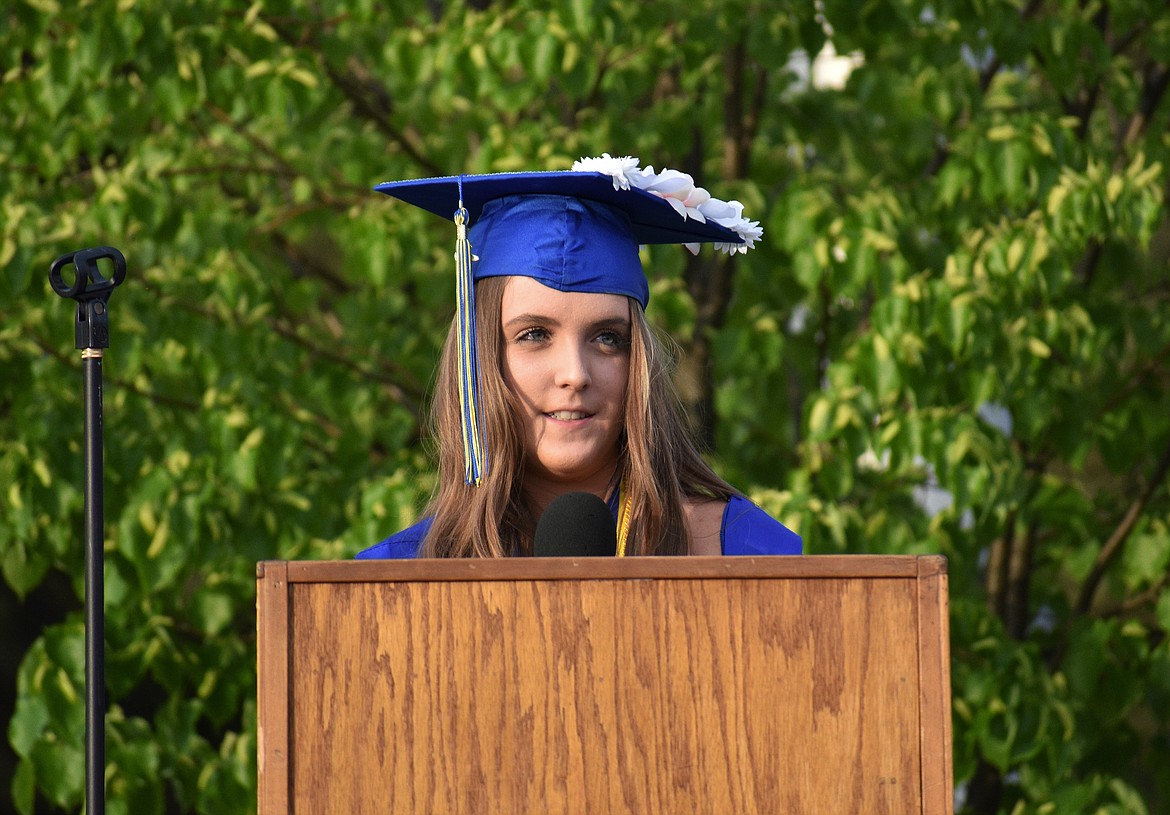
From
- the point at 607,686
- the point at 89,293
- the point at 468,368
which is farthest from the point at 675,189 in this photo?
the point at 607,686

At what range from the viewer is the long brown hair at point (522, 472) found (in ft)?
7.07

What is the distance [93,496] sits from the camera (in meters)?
2.11

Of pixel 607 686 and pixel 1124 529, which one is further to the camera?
pixel 1124 529

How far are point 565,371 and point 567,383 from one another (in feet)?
0.05

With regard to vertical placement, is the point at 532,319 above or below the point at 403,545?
above

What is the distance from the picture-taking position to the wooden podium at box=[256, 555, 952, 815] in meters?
1.45

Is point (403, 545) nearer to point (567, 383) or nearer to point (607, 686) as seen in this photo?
point (567, 383)

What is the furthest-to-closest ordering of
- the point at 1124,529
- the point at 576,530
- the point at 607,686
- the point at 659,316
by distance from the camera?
the point at 1124,529 < the point at 659,316 < the point at 576,530 < the point at 607,686

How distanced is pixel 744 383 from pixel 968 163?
98 centimetres

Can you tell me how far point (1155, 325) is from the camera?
15.1ft

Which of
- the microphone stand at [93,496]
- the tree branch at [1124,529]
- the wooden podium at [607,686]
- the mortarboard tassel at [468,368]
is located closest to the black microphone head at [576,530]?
the wooden podium at [607,686]

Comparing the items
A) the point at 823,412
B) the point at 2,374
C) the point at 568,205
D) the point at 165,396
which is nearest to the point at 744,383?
the point at 823,412

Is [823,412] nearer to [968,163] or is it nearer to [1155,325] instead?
[968,163]

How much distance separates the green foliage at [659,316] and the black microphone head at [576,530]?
207 cm
